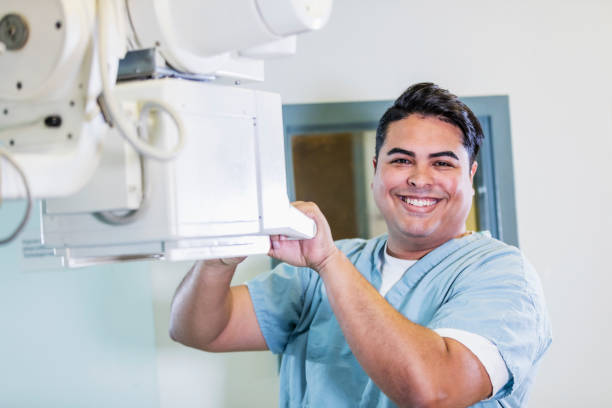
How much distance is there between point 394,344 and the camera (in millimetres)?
1023

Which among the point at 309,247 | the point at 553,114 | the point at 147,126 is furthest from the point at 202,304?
the point at 553,114

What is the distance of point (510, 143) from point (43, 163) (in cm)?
170

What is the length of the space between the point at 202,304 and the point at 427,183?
567 mm

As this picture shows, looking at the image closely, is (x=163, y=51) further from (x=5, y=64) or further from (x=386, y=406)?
(x=386, y=406)

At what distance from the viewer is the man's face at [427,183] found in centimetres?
142

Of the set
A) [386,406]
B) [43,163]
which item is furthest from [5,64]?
[386,406]

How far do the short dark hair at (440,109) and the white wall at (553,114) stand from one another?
21.6 inches

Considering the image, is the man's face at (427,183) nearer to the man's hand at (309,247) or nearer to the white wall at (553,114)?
the man's hand at (309,247)

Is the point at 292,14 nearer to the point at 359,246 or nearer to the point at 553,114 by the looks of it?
the point at 359,246

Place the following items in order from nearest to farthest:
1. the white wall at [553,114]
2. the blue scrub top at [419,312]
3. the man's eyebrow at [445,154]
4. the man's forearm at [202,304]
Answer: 1. the blue scrub top at [419,312]
2. the man's forearm at [202,304]
3. the man's eyebrow at [445,154]
4. the white wall at [553,114]

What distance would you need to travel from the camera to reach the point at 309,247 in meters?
1.07

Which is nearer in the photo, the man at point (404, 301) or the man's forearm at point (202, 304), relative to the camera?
the man at point (404, 301)

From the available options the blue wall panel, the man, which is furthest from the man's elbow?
the blue wall panel

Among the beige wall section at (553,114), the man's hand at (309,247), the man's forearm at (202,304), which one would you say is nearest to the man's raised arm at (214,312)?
the man's forearm at (202,304)
